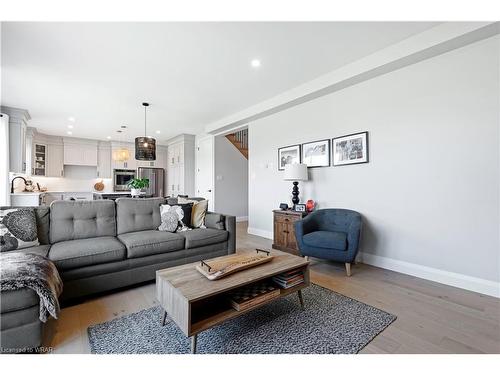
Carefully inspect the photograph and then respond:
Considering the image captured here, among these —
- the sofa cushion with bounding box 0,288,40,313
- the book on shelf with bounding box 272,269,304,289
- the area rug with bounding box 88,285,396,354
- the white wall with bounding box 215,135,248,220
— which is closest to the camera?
the sofa cushion with bounding box 0,288,40,313

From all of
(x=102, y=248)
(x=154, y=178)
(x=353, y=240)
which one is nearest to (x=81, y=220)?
(x=102, y=248)

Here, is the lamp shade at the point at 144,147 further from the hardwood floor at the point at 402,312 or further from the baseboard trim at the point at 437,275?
the baseboard trim at the point at 437,275

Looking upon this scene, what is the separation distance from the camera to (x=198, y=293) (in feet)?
4.59

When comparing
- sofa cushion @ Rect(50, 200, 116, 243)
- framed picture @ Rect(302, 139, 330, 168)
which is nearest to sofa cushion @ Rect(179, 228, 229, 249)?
sofa cushion @ Rect(50, 200, 116, 243)

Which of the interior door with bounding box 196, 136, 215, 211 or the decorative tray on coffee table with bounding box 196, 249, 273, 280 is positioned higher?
the interior door with bounding box 196, 136, 215, 211

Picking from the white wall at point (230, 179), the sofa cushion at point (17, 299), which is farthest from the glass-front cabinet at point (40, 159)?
the sofa cushion at point (17, 299)

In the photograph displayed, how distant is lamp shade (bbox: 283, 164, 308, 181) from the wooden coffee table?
193 cm

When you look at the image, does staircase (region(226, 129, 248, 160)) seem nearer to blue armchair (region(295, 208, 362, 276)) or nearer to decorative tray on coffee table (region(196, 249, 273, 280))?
blue armchair (region(295, 208, 362, 276))

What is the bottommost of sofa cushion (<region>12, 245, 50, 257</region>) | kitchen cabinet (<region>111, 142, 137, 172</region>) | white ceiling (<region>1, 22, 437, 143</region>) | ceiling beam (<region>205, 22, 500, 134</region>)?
sofa cushion (<region>12, 245, 50, 257</region>)

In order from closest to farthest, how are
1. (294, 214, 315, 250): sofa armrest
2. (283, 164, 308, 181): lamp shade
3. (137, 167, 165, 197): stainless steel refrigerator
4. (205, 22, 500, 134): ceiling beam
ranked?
(205, 22, 500, 134): ceiling beam, (294, 214, 315, 250): sofa armrest, (283, 164, 308, 181): lamp shade, (137, 167, 165, 197): stainless steel refrigerator

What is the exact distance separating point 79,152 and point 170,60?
20.0ft

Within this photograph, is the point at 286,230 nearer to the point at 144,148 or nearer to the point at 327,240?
the point at 327,240

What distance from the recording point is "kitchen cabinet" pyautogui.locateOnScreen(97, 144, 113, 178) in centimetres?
762
